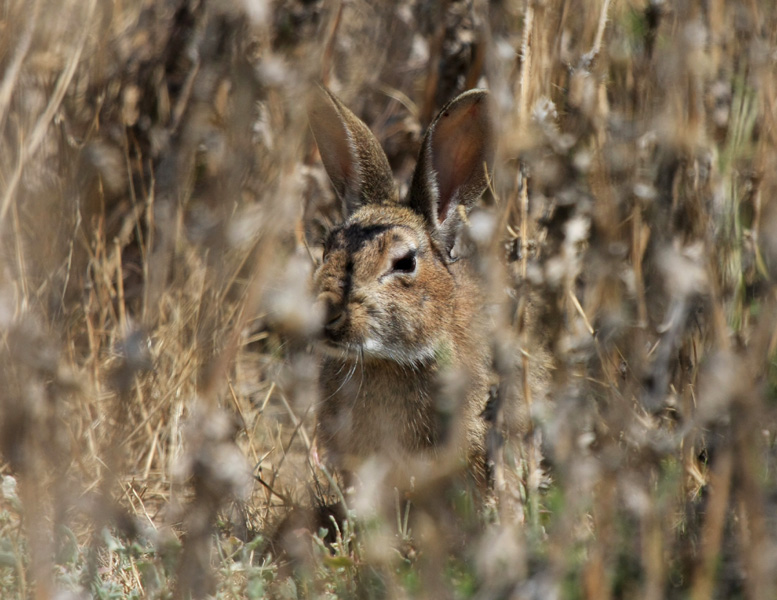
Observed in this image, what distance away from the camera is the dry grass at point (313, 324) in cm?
240

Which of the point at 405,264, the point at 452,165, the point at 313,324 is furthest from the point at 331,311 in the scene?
the point at 313,324

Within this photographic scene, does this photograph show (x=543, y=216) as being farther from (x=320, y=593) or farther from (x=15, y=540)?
(x=15, y=540)

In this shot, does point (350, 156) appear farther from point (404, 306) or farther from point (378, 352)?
point (378, 352)

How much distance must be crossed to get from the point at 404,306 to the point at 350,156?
942mm

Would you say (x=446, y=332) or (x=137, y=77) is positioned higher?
(x=137, y=77)

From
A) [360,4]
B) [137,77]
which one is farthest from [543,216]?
[360,4]

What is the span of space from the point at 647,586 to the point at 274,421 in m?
3.01

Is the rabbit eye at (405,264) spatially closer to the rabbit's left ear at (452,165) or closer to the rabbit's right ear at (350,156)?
the rabbit's left ear at (452,165)

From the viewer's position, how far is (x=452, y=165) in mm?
4680

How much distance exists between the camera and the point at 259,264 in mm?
2213

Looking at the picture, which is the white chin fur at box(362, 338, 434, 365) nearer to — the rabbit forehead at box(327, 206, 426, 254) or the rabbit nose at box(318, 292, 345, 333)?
the rabbit nose at box(318, 292, 345, 333)

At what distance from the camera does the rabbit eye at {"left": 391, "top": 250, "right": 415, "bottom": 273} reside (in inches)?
171

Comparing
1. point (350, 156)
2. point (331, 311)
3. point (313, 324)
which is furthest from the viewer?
point (350, 156)

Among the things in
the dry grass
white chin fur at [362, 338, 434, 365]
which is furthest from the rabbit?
the dry grass
